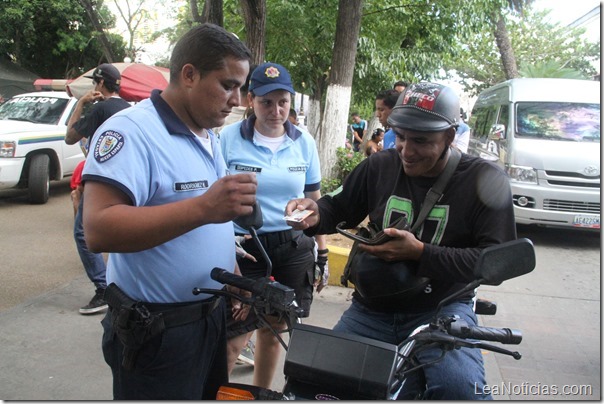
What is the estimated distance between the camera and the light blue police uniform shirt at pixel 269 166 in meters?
3.22

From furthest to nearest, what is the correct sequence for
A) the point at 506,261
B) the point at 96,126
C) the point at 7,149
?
the point at 7,149, the point at 96,126, the point at 506,261

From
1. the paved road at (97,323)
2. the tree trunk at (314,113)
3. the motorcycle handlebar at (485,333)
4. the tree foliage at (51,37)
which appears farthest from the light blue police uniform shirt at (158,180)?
the tree foliage at (51,37)

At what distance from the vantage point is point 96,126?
14.8 feet

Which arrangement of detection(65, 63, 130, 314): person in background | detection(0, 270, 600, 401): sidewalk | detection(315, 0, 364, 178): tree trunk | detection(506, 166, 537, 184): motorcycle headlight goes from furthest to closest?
detection(315, 0, 364, 178): tree trunk < detection(506, 166, 537, 184): motorcycle headlight < detection(65, 63, 130, 314): person in background < detection(0, 270, 600, 401): sidewalk

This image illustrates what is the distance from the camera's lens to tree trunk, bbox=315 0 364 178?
28.4 ft

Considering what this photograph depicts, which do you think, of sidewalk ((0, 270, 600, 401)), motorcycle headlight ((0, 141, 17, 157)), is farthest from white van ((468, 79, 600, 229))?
motorcycle headlight ((0, 141, 17, 157))

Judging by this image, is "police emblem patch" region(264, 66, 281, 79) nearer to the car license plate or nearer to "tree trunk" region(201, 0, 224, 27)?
"tree trunk" region(201, 0, 224, 27)

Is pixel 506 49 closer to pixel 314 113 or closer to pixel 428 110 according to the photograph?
pixel 314 113

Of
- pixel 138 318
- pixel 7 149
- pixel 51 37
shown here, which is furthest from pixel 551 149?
pixel 51 37

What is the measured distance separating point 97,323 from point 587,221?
7.04 metres

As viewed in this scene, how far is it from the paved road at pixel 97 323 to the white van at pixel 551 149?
0.67 meters

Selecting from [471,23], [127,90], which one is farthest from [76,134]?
[471,23]

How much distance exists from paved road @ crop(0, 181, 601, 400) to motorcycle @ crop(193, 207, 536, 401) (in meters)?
2.21

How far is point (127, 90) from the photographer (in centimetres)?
1095
